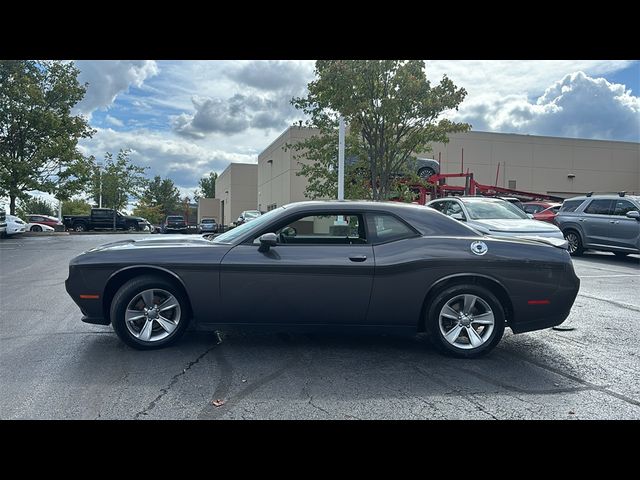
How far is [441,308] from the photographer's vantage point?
4.49 metres

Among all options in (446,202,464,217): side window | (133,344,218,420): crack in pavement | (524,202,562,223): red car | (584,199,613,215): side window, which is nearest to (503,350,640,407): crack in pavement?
(133,344,218,420): crack in pavement

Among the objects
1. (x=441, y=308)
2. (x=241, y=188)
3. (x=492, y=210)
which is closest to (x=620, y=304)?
(x=492, y=210)

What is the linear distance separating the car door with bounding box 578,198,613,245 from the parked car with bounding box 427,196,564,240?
4.13m

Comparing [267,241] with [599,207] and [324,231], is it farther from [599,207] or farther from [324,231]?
[599,207]

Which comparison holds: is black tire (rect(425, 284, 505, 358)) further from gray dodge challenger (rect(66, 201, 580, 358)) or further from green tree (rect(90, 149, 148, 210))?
green tree (rect(90, 149, 148, 210))

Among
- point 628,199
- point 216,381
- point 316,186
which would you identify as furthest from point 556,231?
point 316,186

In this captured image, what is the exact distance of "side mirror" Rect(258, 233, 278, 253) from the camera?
4.44 meters

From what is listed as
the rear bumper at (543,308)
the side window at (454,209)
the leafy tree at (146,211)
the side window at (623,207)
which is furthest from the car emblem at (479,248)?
the leafy tree at (146,211)

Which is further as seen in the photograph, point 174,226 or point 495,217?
point 174,226

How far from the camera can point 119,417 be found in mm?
3191

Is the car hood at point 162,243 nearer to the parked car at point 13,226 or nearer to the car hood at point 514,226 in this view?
the car hood at point 514,226

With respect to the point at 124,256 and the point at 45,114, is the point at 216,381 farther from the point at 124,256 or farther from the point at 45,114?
the point at 45,114

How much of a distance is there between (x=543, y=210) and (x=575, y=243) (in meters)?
3.78
